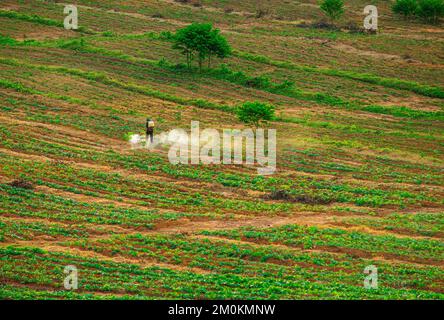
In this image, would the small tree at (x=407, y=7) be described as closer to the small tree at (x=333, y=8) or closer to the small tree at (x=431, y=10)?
the small tree at (x=431, y=10)

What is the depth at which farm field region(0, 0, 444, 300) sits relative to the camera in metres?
24.2

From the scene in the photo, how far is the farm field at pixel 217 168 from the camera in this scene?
24219 millimetres

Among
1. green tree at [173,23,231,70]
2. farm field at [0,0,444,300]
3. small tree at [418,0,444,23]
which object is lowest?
farm field at [0,0,444,300]

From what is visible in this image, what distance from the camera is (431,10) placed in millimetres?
75562

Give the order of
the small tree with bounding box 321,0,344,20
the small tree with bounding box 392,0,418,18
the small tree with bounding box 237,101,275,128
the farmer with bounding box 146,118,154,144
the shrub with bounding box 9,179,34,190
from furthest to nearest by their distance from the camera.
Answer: the small tree with bounding box 392,0,418,18
the small tree with bounding box 321,0,344,20
the small tree with bounding box 237,101,275,128
the farmer with bounding box 146,118,154,144
the shrub with bounding box 9,179,34,190

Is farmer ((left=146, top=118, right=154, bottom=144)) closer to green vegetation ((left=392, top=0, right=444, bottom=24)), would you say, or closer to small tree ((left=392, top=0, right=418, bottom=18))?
green vegetation ((left=392, top=0, right=444, bottom=24))

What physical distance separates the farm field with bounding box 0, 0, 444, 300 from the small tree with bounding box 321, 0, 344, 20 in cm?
244

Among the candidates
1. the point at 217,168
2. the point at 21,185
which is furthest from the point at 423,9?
the point at 21,185

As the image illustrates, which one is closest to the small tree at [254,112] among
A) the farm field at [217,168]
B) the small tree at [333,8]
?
the farm field at [217,168]

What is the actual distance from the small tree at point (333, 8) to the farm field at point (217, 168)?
244 cm

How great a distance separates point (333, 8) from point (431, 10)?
9666 mm

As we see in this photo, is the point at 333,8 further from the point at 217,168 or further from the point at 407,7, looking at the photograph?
the point at 217,168

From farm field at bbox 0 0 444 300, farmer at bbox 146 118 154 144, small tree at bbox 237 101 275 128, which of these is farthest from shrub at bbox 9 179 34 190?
small tree at bbox 237 101 275 128
